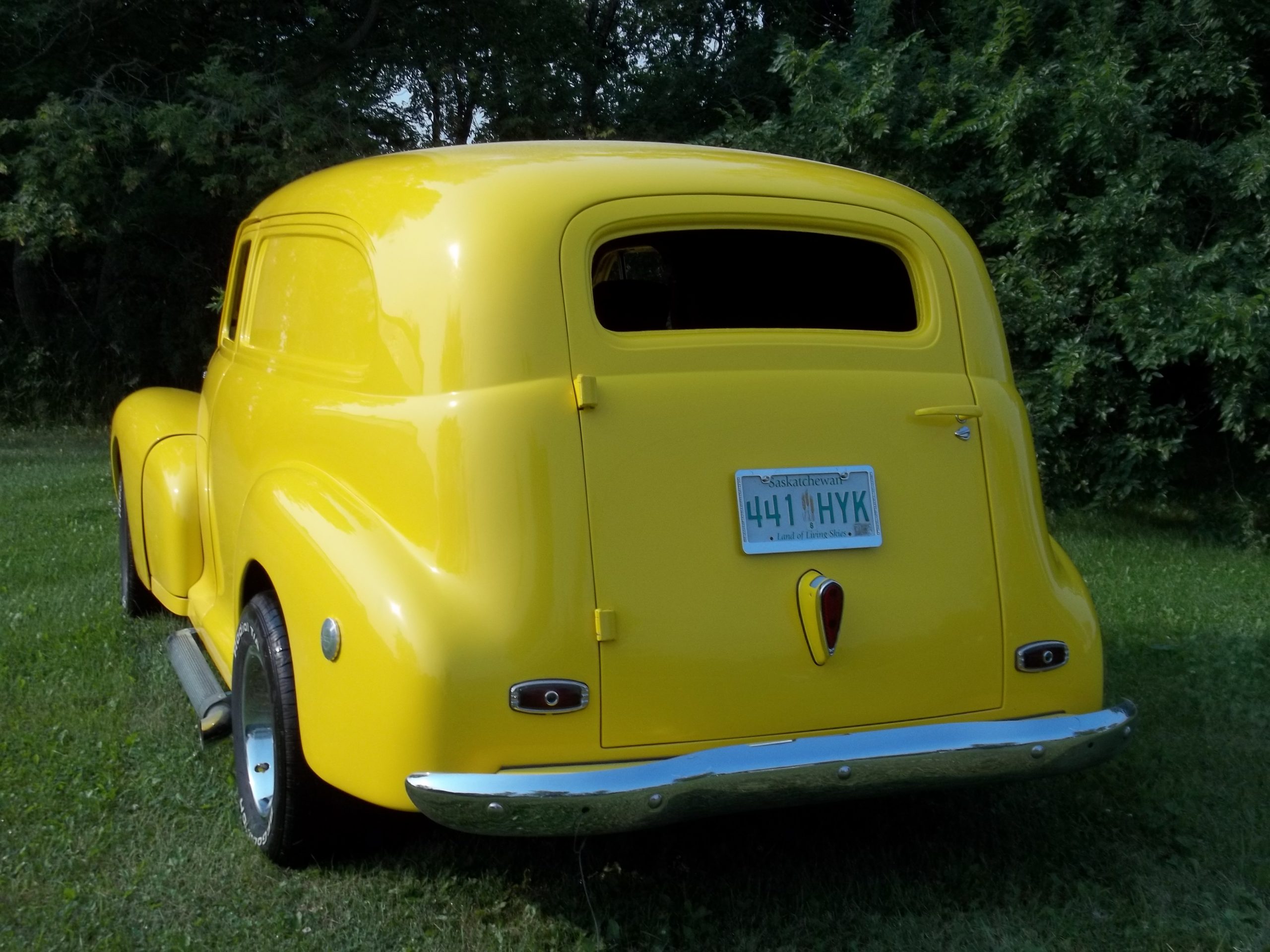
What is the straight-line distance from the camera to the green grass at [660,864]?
328 centimetres

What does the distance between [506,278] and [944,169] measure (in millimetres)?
7345

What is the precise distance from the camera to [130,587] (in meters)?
6.01

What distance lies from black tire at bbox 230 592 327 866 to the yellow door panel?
34.3 inches

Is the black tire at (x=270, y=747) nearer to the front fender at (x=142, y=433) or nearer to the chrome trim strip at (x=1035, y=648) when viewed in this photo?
the front fender at (x=142, y=433)

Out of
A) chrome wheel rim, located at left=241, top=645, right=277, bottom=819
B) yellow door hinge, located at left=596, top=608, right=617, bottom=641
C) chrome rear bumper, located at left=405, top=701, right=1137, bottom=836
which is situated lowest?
chrome wheel rim, located at left=241, top=645, right=277, bottom=819

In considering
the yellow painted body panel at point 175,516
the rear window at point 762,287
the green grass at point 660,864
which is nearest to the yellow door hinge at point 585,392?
the rear window at point 762,287

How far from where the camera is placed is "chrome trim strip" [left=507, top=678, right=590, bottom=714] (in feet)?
9.59

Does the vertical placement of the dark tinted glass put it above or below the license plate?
above

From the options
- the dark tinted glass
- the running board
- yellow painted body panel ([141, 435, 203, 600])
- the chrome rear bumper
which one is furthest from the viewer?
the dark tinted glass

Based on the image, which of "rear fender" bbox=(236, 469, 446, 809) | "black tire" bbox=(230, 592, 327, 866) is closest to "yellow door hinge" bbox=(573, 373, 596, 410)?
"rear fender" bbox=(236, 469, 446, 809)

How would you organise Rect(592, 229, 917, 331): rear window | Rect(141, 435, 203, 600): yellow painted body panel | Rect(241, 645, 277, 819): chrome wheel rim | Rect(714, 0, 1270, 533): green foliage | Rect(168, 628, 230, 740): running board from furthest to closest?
1. Rect(714, 0, 1270, 533): green foliage
2. Rect(141, 435, 203, 600): yellow painted body panel
3. Rect(168, 628, 230, 740): running board
4. Rect(592, 229, 917, 331): rear window
5. Rect(241, 645, 277, 819): chrome wheel rim

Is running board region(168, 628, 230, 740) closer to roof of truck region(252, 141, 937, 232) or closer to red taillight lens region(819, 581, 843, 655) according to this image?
roof of truck region(252, 141, 937, 232)

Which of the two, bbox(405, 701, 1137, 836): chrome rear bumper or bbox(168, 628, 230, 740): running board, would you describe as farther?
bbox(168, 628, 230, 740): running board

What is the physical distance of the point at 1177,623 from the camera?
6242 millimetres
